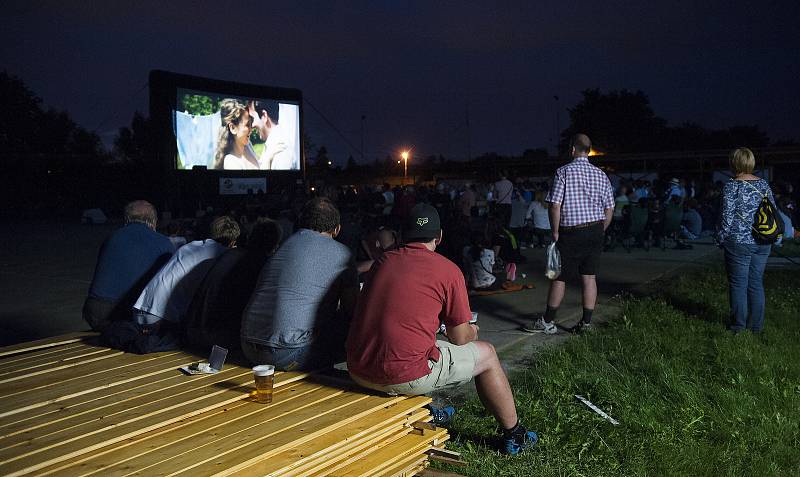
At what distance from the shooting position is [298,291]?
11.4 feet

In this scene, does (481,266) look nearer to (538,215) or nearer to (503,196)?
(538,215)

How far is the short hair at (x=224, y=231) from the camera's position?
15.2ft

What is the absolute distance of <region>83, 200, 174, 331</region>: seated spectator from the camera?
4.54m

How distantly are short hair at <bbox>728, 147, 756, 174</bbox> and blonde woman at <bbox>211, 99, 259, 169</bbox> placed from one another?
21250 mm

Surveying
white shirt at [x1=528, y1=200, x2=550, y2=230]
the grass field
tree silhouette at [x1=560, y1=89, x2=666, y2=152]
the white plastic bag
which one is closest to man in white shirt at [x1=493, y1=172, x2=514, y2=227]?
white shirt at [x1=528, y1=200, x2=550, y2=230]

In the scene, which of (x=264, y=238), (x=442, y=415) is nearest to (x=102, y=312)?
(x=264, y=238)

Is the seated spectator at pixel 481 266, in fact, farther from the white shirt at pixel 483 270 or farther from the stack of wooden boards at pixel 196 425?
the stack of wooden boards at pixel 196 425

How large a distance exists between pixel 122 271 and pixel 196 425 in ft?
7.03

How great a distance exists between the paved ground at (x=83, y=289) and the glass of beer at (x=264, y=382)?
2896 mm

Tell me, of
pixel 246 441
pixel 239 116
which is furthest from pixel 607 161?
pixel 246 441

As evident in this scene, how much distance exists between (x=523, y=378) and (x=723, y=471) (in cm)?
158

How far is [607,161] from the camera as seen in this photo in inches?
1335

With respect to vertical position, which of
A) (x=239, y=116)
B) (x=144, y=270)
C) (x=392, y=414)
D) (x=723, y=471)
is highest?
(x=239, y=116)

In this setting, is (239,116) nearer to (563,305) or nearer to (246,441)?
(563,305)
